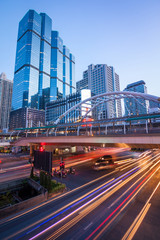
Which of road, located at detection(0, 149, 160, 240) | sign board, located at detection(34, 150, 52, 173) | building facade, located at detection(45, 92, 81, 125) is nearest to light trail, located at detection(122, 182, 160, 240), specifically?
road, located at detection(0, 149, 160, 240)

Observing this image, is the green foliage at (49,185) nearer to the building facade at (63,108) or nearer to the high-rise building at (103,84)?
the building facade at (63,108)

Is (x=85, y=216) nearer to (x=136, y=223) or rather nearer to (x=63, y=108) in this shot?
(x=136, y=223)

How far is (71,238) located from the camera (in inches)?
272

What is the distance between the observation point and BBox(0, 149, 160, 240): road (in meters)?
7.25

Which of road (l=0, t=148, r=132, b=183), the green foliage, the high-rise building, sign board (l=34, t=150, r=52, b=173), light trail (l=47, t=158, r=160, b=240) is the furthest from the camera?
the high-rise building

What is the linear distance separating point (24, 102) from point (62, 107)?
6392cm

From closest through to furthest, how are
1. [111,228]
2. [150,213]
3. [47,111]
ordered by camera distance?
[111,228], [150,213], [47,111]

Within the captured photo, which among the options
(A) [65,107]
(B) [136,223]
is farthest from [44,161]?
(A) [65,107]

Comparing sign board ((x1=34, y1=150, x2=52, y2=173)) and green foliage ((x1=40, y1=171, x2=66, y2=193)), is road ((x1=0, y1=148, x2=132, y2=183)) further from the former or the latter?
green foliage ((x1=40, y1=171, x2=66, y2=193))

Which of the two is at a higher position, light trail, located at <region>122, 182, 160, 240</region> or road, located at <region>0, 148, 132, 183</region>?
light trail, located at <region>122, 182, 160, 240</region>

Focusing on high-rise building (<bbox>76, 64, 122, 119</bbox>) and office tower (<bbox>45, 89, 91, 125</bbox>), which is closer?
office tower (<bbox>45, 89, 91, 125</bbox>)

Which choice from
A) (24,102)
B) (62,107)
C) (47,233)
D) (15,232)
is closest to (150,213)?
(47,233)

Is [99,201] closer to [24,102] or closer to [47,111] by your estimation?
[47,111]

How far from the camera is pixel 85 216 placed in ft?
28.8
